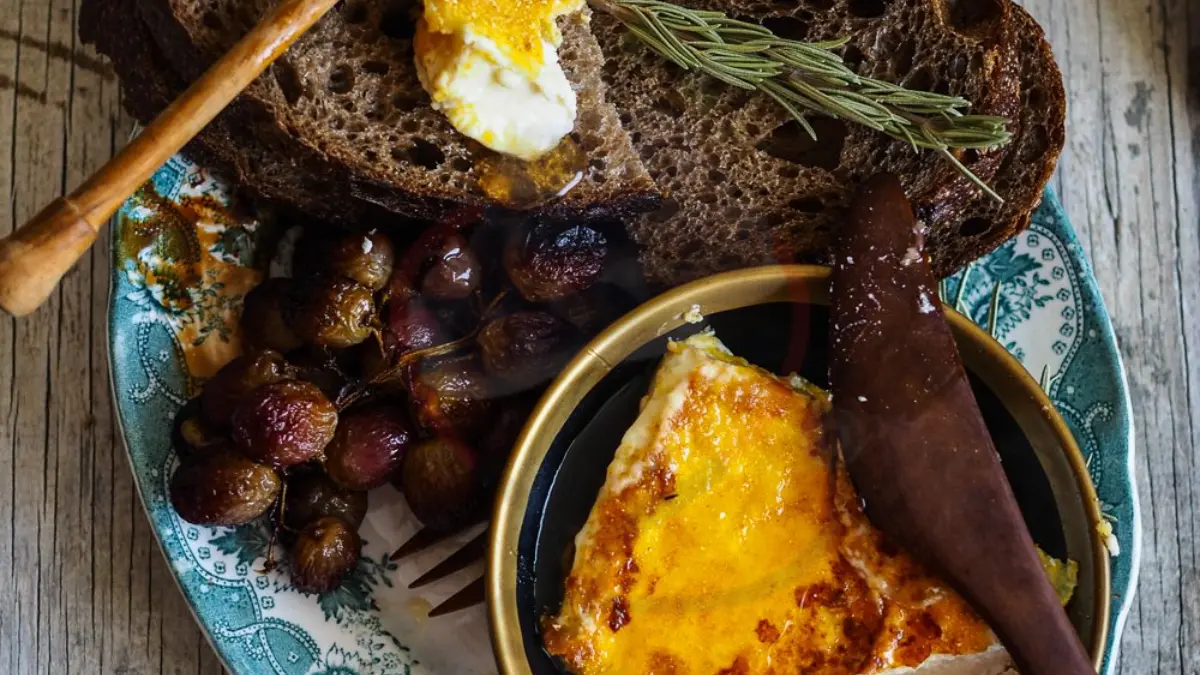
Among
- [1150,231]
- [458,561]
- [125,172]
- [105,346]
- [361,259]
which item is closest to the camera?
[125,172]

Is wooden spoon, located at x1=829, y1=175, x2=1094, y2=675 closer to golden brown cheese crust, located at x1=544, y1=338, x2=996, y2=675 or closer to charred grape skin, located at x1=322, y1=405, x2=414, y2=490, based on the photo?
golden brown cheese crust, located at x1=544, y1=338, x2=996, y2=675

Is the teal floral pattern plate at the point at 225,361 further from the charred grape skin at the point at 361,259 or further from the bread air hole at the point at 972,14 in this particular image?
the bread air hole at the point at 972,14

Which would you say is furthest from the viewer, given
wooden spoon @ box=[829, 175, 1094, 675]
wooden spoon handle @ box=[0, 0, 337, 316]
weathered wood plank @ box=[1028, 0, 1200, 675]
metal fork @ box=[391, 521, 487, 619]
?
weathered wood plank @ box=[1028, 0, 1200, 675]

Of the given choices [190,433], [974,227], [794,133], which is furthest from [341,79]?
[974,227]

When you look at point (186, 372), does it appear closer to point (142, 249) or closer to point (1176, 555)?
point (142, 249)

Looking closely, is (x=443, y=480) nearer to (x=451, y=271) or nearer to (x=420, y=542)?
(x=420, y=542)

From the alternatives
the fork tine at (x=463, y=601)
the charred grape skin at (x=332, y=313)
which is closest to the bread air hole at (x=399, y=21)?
the charred grape skin at (x=332, y=313)

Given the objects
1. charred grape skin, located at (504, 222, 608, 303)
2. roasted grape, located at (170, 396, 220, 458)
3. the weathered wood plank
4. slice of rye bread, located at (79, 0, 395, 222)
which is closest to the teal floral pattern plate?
roasted grape, located at (170, 396, 220, 458)
